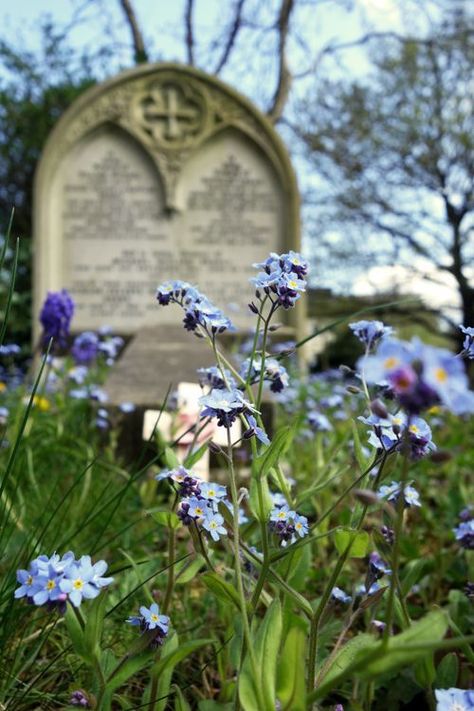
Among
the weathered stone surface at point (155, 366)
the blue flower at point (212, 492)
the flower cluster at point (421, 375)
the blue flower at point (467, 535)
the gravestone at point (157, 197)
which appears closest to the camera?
the flower cluster at point (421, 375)

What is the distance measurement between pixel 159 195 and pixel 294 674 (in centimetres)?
611

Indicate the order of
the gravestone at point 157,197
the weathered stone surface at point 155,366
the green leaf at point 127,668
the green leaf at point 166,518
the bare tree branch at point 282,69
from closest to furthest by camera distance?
1. the green leaf at point 127,668
2. the green leaf at point 166,518
3. the weathered stone surface at point 155,366
4. the gravestone at point 157,197
5. the bare tree branch at point 282,69

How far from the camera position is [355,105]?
14039mm

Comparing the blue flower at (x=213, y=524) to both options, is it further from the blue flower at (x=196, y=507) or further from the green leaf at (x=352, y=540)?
the green leaf at (x=352, y=540)

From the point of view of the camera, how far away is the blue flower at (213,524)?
36.5 inches

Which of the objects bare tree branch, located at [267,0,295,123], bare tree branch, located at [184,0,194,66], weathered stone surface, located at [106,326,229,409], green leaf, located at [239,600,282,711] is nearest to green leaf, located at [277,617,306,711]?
green leaf, located at [239,600,282,711]

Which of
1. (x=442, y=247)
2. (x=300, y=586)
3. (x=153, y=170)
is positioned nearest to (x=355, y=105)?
(x=442, y=247)

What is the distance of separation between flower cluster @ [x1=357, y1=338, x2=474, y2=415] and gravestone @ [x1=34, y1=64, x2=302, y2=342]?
18.4ft

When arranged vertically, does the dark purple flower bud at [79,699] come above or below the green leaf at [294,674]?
below

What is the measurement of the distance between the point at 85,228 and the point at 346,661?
233 inches

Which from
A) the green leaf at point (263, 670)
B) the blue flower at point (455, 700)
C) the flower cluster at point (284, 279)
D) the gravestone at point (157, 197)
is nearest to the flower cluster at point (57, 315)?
the flower cluster at point (284, 279)

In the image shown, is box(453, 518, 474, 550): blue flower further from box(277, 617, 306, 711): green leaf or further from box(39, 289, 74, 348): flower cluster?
box(39, 289, 74, 348): flower cluster

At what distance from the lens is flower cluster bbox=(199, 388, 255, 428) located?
868 millimetres

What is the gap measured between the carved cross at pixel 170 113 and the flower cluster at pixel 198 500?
6008 millimetres
